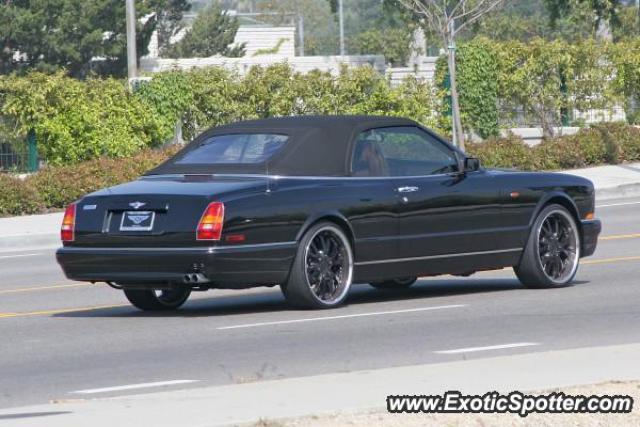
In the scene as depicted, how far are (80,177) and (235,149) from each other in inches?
612

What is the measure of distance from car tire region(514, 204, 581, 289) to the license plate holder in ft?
12.3

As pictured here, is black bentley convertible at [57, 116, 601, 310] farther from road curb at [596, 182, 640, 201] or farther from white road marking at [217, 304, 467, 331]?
road curb at [596, 182, 640, 201]

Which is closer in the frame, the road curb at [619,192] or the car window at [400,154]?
the car window at [400,154]

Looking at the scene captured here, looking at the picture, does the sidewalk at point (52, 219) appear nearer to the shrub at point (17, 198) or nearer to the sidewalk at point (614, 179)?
the sidewalk at point (614, 179)

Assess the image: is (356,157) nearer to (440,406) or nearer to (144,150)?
(440,406)

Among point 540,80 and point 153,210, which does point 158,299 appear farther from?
point 540,80

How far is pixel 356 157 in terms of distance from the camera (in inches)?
510

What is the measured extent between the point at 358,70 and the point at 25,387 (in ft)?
83.6

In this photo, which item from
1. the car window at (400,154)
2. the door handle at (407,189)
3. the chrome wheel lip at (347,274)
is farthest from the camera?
the car window at (400,154)

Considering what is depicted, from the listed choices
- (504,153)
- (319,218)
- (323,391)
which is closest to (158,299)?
(319,218)

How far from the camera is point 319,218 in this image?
39.9 feet

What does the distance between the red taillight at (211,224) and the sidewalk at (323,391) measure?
2.91 meters

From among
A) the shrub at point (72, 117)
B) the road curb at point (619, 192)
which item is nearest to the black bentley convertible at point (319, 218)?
the road curb at point (619, 192)

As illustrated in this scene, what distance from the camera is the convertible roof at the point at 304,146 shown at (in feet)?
41.1
